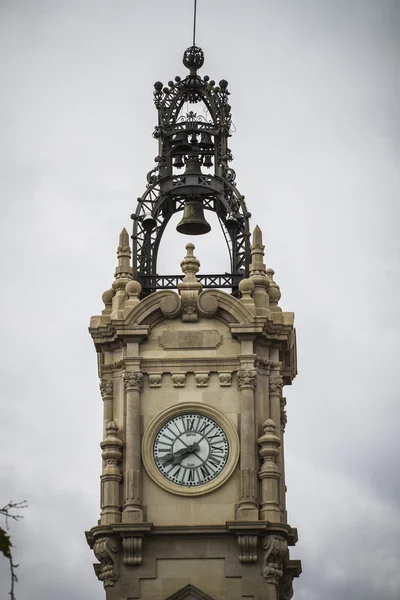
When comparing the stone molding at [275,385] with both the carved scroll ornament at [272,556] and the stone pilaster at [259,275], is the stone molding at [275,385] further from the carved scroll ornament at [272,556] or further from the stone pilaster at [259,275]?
the carved scroll ornament at [272,556]

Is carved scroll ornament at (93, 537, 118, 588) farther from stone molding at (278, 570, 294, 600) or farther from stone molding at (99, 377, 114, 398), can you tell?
stone molding at (278, 570, 294, 600)

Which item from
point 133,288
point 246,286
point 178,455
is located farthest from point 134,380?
point 246,286

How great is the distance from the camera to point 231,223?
165 feet

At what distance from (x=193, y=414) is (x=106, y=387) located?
2.84 m

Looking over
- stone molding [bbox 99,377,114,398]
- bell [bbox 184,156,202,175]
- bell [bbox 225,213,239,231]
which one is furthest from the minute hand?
bell [bbox 184,156,202,175]

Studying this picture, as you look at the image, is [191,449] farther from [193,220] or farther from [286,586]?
[193,220]

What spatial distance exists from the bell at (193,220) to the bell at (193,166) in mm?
853

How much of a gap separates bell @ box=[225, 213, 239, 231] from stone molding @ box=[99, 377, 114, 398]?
6.02 metres

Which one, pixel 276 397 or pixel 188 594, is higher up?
pixel 276 397

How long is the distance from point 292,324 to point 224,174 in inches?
211

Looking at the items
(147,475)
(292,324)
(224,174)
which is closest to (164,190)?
(224,174)

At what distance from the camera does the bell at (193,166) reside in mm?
51000

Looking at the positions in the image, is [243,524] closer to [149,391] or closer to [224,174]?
[149,391]

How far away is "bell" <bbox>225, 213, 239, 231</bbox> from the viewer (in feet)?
165
